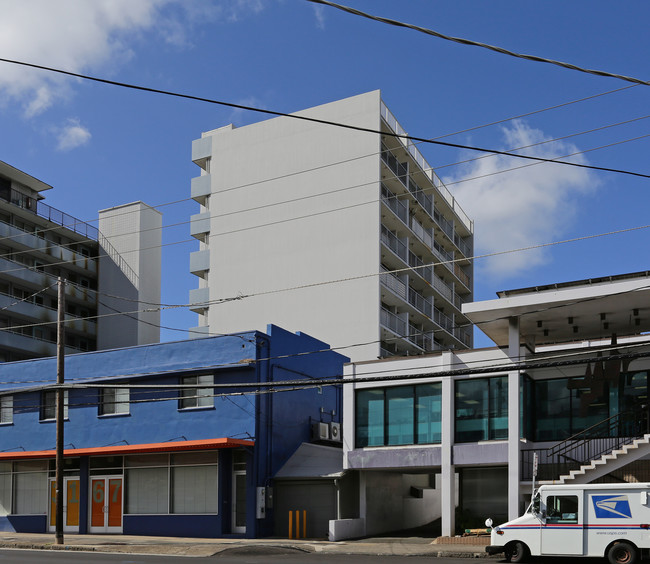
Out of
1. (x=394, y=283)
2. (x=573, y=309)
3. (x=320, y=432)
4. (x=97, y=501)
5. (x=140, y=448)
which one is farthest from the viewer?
(x=394, y=283)

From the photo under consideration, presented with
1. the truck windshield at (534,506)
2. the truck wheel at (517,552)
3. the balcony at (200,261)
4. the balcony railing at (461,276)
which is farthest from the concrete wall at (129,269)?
the truck windshield at (534,506)

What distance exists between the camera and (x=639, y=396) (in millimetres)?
29562

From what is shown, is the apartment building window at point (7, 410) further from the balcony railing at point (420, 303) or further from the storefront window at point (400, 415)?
the balcony railing at point (420, 303)

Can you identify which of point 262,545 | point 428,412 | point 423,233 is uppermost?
point 423,233

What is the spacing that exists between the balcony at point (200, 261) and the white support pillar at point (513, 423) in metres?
32.6

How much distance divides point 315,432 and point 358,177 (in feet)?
69.3

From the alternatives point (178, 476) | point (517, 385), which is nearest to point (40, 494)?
point (178, 476)

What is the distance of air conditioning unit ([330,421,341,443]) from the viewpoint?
123 feet

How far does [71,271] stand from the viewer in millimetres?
68625

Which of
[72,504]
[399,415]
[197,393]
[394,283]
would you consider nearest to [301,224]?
[394,283]

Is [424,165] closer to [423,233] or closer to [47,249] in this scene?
[423,233]

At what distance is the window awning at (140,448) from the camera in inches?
1246

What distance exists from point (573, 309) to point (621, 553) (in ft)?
29.8

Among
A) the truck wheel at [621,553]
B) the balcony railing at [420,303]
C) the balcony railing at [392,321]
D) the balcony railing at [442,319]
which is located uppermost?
the balcony railing at [420,303]
